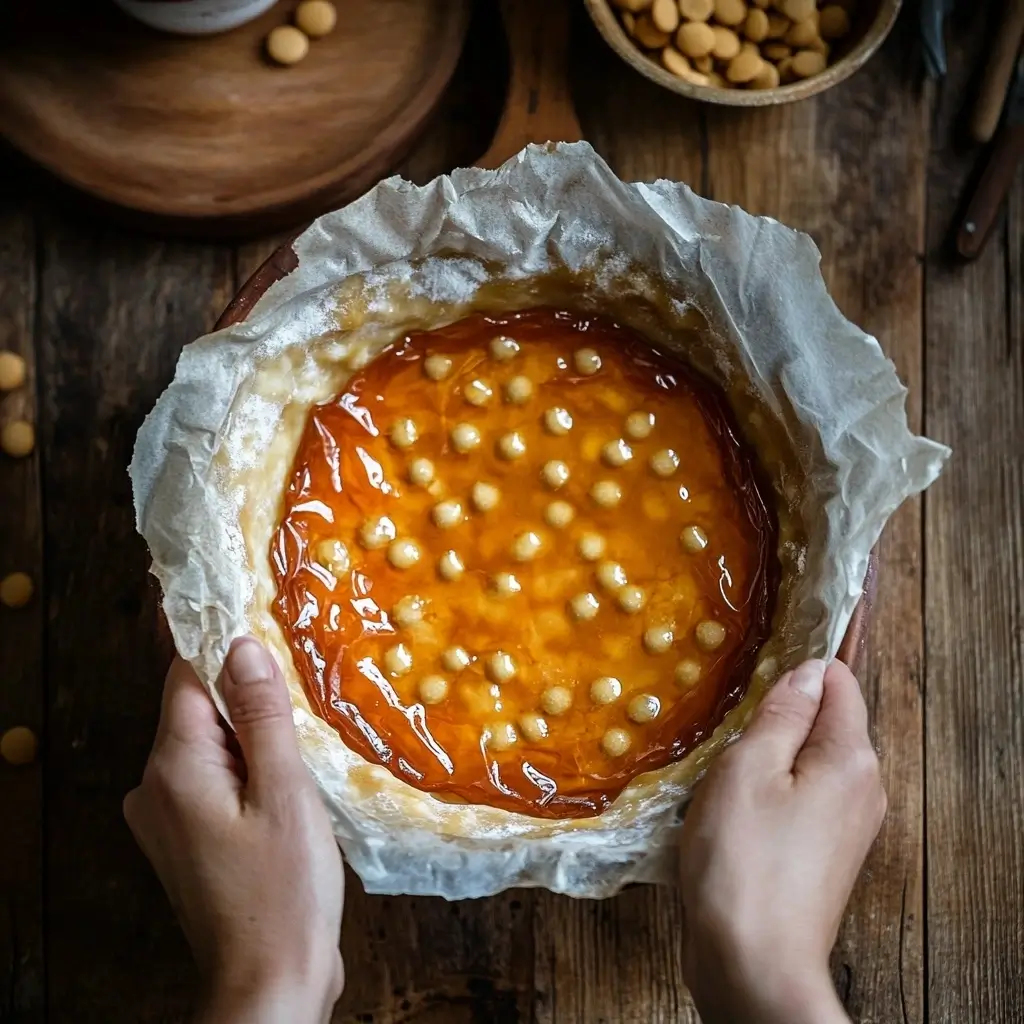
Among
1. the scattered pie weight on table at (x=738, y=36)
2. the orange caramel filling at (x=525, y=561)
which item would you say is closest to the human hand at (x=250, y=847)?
the orange caramel filling at (x=525, y=561)

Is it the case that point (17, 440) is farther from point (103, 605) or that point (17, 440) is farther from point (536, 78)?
point (536, 78)

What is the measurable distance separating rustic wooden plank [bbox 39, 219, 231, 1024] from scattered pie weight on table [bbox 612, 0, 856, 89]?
0.41 m

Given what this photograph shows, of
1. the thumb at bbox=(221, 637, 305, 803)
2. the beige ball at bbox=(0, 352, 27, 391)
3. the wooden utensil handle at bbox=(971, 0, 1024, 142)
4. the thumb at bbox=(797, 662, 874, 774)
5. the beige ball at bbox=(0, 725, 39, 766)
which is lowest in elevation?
the beige ball at bbox=(0, 725, 39, 766)

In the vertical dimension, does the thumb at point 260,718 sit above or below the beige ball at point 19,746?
above

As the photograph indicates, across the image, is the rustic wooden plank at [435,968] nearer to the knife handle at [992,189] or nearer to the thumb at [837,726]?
the thumb at [837,726]

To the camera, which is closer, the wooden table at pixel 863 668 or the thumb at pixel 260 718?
the thumb at pixel 260 718

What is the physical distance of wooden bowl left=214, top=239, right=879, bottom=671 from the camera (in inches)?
34.2

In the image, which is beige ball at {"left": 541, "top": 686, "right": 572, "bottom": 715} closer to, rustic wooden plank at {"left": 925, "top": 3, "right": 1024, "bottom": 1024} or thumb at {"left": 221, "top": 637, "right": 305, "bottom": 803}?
thumb at {"left": 221, "top": 637, "right": 305, "bottom": 803}

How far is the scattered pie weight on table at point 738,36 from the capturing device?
98 cm

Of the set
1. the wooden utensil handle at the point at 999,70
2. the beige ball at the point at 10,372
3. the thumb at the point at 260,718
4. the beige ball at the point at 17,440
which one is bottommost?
the thumb at the point at 260,718

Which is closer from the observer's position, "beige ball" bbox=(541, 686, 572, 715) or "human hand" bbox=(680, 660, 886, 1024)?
"human hand" bbox=(680, 660, 886, 1024)

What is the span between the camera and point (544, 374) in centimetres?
100

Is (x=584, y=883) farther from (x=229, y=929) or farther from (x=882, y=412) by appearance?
(x=882, y=412)

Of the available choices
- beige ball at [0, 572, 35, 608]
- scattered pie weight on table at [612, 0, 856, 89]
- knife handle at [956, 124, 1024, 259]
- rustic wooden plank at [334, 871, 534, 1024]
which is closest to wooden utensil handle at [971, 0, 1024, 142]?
knife handle at [956, 124, 1024, 259]
